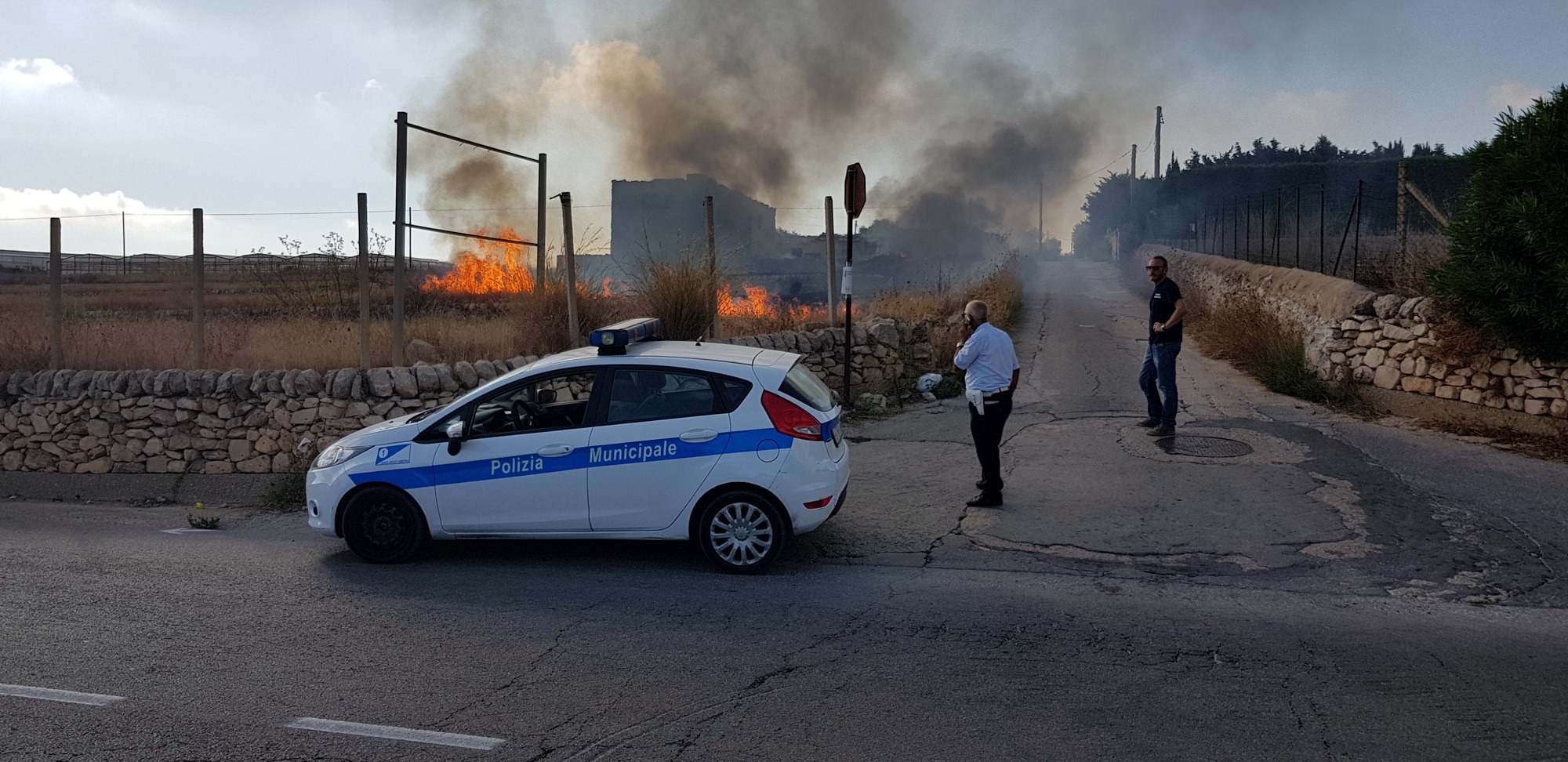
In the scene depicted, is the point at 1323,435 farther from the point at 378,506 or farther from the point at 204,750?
the point at 204,750

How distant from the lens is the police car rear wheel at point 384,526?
6.55 m

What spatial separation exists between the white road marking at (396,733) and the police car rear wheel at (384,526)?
2481mm

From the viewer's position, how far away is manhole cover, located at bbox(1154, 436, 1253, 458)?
935 cm

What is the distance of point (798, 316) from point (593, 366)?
28.9ft

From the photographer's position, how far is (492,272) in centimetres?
1684

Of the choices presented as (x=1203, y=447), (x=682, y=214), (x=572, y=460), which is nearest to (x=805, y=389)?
(x=572, y=460)

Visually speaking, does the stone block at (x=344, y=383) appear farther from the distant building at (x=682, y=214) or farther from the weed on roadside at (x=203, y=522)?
the distant building at (x=682, y=214)

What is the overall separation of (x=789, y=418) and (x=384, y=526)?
2.71m

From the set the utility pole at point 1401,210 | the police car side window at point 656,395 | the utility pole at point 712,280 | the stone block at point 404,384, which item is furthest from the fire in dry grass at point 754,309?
the utility pole at point 1401,210

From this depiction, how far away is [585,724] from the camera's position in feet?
13.3

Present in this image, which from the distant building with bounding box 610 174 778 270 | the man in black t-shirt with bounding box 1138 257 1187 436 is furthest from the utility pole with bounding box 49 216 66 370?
the distant building with bounding box 610 174 778 270

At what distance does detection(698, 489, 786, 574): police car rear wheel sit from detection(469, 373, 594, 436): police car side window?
1.02 meters

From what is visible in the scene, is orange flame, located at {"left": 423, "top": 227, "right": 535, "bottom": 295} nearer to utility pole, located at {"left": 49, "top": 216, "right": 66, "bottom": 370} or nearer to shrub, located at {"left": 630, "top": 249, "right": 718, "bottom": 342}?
shrub, located at {"left": 630, "top": 249, "right": 718, "bottom": 342}

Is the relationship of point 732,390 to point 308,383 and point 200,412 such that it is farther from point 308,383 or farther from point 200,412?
point 200,412
